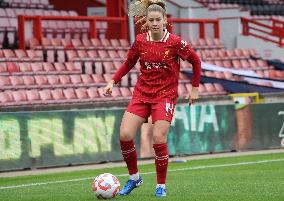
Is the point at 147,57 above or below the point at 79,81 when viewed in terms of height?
above

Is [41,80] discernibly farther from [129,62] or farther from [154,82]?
[154,82]

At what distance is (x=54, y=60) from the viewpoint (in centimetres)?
2425

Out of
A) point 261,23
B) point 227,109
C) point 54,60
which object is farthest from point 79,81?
point 261,23

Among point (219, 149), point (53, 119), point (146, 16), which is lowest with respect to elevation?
point (219, 149)

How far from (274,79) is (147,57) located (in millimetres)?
17136

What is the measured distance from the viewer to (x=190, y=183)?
40.8 feet

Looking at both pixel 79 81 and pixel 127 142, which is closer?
pixel 127 142

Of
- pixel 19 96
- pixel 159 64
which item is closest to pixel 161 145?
pixel 159 64

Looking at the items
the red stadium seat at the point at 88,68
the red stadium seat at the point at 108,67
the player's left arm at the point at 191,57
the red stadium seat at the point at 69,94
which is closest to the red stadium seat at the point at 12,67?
the red stadium seat at the point at 69,94

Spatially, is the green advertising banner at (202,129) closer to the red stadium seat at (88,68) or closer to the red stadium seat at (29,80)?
the red stadium seat at (29,80)

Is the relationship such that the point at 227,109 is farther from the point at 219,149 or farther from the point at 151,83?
the point at 151,83

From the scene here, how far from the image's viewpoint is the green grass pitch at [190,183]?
413 inches

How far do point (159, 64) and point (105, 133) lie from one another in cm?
805

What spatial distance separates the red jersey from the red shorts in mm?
56
